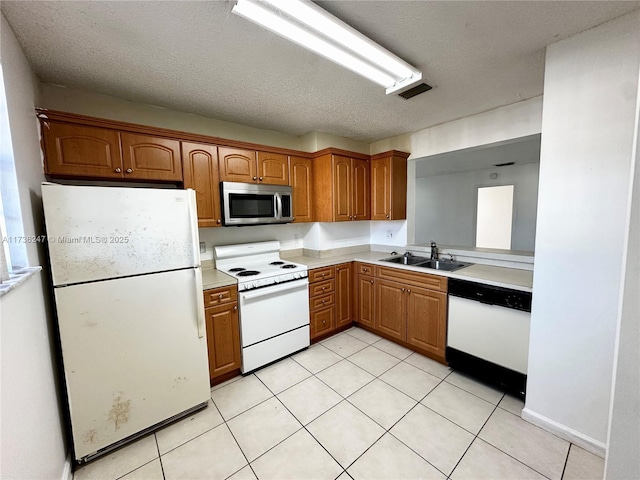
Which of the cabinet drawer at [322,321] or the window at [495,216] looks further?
the window at [495,216]

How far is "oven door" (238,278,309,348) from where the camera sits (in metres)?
2.29

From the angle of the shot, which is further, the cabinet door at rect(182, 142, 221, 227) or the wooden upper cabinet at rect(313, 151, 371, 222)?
the wooden upper cabinet at rect(313, 151, 371, 222)

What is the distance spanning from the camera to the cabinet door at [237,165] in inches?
96.2

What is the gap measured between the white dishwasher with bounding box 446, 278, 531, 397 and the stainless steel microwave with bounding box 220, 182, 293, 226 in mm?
1853

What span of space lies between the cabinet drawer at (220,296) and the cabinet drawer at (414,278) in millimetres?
1591

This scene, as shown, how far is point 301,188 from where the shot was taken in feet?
10.0

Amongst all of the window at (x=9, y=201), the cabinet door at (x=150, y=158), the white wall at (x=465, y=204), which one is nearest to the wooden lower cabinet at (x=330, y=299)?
the cabinet door at (x=150, y=158)

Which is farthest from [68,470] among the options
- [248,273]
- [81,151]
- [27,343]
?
[81,151]

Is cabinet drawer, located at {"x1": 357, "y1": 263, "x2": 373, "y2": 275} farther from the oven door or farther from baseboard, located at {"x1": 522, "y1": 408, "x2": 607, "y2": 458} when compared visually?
baseboard, located at {"x1": 522, "y1": 408, "x2": 607, "y2": 458}

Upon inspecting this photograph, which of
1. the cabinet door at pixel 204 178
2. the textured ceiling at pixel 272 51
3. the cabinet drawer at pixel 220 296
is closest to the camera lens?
the textured ceiling at pixel 272 51

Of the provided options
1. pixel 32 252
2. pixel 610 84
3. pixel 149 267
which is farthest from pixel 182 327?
pixel 610 84

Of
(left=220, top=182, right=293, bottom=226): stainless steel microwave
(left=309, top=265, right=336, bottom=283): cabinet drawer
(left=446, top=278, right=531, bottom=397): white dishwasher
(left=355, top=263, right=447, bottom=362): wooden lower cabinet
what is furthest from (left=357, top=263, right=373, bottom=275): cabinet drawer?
(left=220, top=182, right=293, bottom=226): stainless steel microwave

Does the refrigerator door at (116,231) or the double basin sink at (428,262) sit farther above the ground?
the refrigerator door at (116,231)

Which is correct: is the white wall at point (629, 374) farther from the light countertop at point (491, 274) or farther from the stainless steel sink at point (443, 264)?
the stainless steel sink at point (443, 264)
